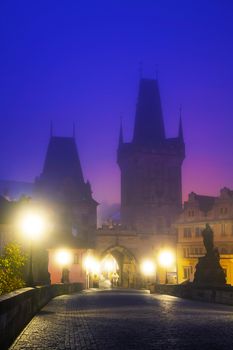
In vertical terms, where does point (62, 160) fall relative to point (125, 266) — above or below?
above

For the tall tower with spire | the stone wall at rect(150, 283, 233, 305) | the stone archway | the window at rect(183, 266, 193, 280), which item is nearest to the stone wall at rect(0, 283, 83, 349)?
the stone wall at rect(150, 283, 233, 305)

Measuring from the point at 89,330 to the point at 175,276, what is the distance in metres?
74.1

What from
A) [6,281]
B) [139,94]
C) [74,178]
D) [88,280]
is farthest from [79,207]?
[6,281]

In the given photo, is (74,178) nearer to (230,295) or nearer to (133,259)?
(133,259)

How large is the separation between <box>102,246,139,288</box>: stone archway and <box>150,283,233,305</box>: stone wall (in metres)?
53.9

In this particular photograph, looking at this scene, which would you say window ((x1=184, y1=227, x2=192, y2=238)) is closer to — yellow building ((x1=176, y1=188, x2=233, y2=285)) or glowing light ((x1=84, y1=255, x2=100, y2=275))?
yellow building ((x1=176, y1=188, x2=233, y2=285))

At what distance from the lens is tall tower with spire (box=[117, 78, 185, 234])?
340ft

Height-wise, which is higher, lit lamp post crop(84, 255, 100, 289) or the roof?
the roof

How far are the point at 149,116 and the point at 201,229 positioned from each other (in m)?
36.0

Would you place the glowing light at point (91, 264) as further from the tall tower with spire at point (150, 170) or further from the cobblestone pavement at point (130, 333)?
the cobblestone pavement at point (130, 333)

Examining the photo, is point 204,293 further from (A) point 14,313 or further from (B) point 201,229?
(B) point 201,229

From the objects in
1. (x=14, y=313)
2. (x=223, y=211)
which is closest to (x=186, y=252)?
(x=223, y=211)

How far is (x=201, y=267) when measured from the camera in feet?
111

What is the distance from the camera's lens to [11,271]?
2867 centimetres
